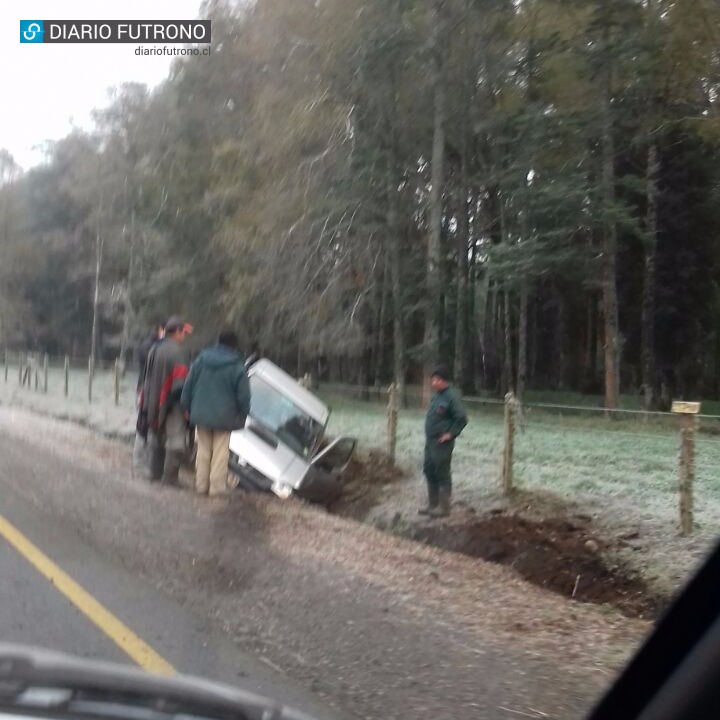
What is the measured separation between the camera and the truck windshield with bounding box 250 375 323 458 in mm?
12867

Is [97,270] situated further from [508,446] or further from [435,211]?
[508,446]

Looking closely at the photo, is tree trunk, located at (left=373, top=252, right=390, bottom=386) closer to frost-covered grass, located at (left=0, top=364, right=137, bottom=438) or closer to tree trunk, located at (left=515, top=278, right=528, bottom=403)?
tree trunk, located at (left=515, top=278, right=528, bottom=403)

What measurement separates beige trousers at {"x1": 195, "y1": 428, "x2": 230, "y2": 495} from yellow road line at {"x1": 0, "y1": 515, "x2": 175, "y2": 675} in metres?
2.75

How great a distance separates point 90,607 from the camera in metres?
6.41

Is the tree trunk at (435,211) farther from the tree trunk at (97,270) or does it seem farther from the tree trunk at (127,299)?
the tree trunk at (97,270)

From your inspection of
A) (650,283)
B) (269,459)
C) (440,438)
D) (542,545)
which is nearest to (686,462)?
(542,545)

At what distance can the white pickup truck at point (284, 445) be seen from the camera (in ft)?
39.7

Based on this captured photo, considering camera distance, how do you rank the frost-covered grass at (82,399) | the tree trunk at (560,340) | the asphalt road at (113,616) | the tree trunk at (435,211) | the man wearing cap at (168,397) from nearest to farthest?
the asphalt road at (113,616), the man wearing cap at (168,397), the tree trunk at (560,340), the tree trunk at (435,211), the frost-covered grass at (82,399)

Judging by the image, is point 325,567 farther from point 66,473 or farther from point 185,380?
point 66,473

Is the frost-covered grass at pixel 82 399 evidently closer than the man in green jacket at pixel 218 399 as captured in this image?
No

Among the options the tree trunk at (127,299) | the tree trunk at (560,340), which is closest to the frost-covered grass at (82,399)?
the tree trunk at (127,299)

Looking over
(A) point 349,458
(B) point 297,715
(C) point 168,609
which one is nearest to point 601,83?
(A) point 349,458

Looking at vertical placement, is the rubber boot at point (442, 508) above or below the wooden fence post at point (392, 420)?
below

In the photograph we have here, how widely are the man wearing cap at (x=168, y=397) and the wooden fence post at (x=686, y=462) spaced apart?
210 inches
